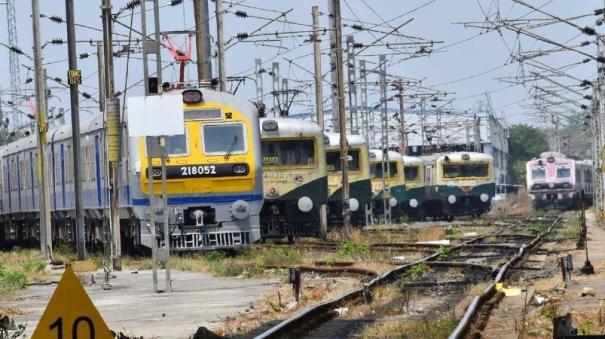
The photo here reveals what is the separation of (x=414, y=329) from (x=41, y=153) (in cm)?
1978

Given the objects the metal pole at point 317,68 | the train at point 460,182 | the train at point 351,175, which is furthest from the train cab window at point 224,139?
the train at point 460,182

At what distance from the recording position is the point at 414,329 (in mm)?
12734

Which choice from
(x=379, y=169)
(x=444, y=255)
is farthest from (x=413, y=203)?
(x=444, y=255)

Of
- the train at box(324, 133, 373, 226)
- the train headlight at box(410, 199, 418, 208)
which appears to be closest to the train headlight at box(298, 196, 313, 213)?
the train at box(324, 133, 373, 226)

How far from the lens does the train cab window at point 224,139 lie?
2639cm

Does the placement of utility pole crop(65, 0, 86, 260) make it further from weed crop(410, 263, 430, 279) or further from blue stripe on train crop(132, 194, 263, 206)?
weed crop(410, 263, 430, 279)

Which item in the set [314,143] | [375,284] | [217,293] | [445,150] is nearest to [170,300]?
[217,293]

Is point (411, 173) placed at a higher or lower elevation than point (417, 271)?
higher

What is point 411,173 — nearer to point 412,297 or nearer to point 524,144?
point 412,297

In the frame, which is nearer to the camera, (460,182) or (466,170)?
(460,182)

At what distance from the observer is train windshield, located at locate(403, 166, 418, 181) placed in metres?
60.8

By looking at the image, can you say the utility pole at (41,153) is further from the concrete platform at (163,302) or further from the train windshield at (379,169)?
the train windshield at (379,169)

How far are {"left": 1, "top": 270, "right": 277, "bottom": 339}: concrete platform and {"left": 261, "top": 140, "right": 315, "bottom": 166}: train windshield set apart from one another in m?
9.51

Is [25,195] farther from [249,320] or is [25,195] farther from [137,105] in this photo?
[249,320]
